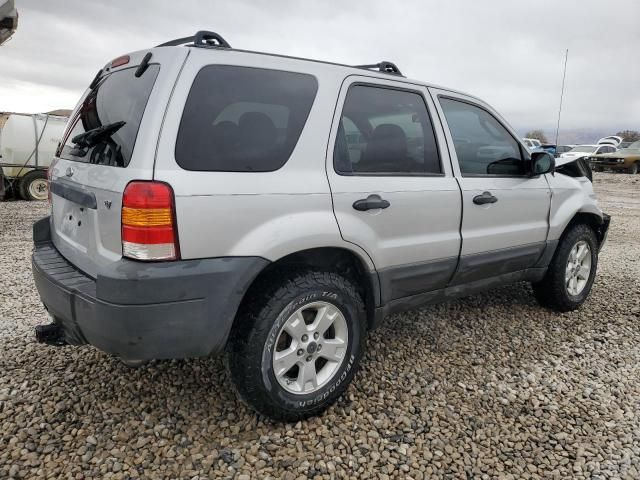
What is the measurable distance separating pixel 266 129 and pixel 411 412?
5.63ft

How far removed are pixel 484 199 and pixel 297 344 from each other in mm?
1644

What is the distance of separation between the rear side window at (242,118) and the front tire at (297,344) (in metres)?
0.63

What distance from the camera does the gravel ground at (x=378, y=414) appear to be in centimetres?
224

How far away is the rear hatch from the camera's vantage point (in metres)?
2.04

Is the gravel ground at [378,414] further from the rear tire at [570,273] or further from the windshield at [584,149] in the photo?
the windshield at [584,149]

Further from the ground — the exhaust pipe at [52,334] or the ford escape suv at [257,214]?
the ford escape suv at [257,214]

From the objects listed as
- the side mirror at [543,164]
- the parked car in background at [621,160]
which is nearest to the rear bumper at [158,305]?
the side mirror at [543,164]

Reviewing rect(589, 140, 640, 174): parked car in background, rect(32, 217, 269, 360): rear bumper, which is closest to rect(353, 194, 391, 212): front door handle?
rect(32, 217, 269, 360): rear bumper

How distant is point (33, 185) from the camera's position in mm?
12156

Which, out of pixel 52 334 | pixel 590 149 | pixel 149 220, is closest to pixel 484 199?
pixel 149 220

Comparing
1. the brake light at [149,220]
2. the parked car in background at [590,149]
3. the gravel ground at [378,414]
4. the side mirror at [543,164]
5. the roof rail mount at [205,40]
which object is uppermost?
the parked car in background at [590,149]

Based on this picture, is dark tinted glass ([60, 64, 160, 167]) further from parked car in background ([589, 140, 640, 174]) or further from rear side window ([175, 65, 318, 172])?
parked car in background ([589, 140, 640, 174])

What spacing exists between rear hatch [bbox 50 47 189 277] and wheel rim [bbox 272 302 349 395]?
0.91 m

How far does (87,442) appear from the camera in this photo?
7.64ft
